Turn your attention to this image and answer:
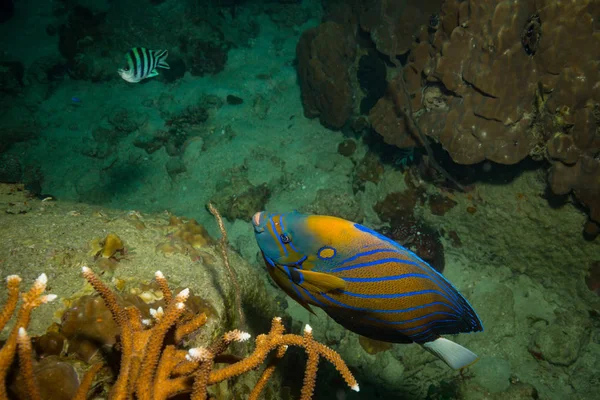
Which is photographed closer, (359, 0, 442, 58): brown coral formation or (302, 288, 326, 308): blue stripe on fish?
(302, 288, 326, 308): blue stripe on fish

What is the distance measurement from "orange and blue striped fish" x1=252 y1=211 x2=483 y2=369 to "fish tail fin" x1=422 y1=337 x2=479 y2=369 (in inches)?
7.5

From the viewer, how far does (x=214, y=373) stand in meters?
1.78

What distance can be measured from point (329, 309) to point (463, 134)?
4710 mm

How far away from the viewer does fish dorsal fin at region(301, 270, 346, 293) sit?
1589mm

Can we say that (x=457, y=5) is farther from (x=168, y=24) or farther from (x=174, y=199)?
(x=168, y=24)

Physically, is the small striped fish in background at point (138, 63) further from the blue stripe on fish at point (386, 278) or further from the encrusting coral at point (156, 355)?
the blue stripe on fish at point (386, 278)

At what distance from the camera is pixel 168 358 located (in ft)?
5.82

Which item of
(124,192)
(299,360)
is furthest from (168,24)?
(299,360)

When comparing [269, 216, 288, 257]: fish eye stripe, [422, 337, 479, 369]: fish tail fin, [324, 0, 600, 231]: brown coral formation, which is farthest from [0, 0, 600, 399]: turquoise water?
[269, 216, 288, 257]: fish eye stripe

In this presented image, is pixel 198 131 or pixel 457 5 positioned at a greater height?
pixel 457 5

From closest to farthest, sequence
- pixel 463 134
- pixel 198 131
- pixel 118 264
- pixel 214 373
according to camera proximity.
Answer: pixel 214 373, pixel 118 264, pixel 463 134, pixel 198 131

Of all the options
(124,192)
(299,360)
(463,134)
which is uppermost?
(463,134)

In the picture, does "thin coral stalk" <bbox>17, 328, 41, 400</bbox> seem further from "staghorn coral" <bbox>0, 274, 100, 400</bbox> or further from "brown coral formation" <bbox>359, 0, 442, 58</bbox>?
"brown coral formation" <bbox>359, 0, 442, 58</bbox>

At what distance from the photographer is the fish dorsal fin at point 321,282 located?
1.59m
